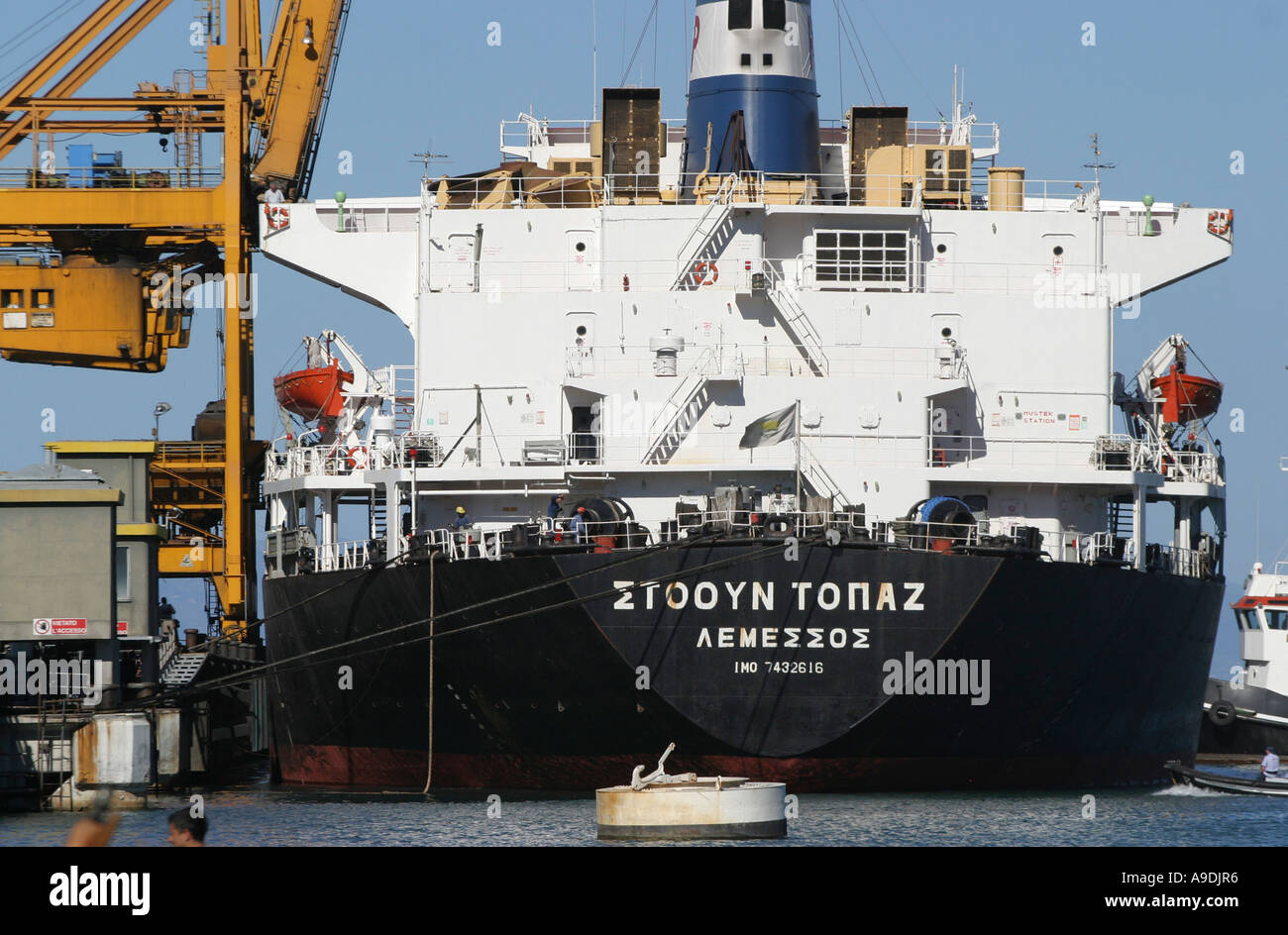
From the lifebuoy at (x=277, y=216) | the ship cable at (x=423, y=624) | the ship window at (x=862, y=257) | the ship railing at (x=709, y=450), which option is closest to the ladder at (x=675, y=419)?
the ship railing at (x=709, y=450)

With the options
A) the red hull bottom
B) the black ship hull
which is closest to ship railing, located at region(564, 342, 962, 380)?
the black ship hull

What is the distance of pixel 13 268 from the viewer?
4456cm

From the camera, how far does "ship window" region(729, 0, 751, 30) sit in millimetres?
36656

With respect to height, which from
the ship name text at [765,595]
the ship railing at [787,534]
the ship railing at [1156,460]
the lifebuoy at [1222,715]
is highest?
the ship railing at [1156,460]

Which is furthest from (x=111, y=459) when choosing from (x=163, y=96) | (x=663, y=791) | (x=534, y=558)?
(x=663, y=791)

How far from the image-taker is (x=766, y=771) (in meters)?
27.9

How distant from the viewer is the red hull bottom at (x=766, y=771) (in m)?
28.0

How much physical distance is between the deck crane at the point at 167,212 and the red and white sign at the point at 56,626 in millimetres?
8618

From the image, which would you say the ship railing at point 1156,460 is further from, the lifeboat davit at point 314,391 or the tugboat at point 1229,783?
the lifeboat davit at point 314,391

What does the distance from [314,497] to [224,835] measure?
1148 centimetres

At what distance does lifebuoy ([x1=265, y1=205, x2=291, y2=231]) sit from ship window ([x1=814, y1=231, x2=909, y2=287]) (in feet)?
34.0

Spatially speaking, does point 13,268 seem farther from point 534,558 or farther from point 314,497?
point 534,558

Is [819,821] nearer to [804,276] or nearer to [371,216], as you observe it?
[804,276]

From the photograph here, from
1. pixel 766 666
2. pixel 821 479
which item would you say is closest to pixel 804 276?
pixel 821 479
